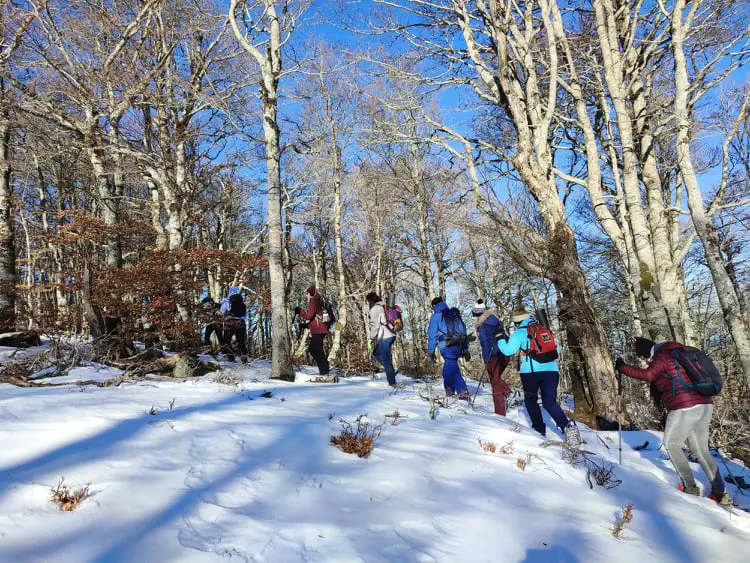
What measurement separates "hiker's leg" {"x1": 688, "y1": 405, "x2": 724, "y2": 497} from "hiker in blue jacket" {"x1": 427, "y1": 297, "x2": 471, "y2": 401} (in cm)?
284

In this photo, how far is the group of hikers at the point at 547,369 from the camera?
4.17 m

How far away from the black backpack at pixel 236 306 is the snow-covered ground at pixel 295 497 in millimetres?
4979

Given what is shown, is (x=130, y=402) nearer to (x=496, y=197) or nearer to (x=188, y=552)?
(x=188, y=552)

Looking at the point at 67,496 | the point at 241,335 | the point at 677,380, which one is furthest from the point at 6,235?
the point at 677,380

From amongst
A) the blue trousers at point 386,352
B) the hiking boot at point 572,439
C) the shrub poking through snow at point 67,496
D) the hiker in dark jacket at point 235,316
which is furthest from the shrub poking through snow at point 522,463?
the hiker in dark jacket at point 235,316

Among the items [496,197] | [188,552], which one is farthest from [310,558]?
[496,197]

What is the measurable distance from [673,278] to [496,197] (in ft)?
12.7

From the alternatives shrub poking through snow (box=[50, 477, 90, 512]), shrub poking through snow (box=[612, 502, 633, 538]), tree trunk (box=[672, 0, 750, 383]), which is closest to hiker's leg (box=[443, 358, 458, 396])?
shrub poking through snow (box=[612, 502, 633, 538])

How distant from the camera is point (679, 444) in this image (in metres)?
4.21

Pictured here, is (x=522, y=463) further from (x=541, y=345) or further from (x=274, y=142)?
(x=274, y=142)

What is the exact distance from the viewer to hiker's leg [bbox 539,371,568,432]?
5.26 metres

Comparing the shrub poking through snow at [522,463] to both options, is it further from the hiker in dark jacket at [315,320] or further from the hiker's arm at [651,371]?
the hiker in dark jacket at [315,320]

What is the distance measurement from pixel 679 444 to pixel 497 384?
2.38m

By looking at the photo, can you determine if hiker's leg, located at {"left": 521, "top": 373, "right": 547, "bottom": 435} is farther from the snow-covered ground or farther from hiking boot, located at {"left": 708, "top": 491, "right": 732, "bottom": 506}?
hiking boot, located at {"left": 708, "top": 491, "right": 732, "bottom": 506}
